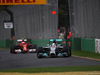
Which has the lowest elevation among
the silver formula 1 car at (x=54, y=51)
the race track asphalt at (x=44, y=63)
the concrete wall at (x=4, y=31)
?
the race track asphalt at (x=44, y=63)

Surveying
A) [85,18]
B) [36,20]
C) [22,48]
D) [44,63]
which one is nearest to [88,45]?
[85,18]

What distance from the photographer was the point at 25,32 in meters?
Answer: 43.1

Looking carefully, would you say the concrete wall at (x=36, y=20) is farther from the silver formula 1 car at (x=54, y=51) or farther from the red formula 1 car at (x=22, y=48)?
the silver formula 1 car at (x=54, y=51)

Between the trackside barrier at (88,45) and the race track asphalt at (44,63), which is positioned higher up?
the trackside barrier at (88,45)

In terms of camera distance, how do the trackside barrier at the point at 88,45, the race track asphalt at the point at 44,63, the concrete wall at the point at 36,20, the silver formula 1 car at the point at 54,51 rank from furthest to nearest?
1. the concrete wall at the point at 36,20
2. the trackside barrier at the point at 88,45
3. the silver formula 1 car at the point at 54,51
4. the race track asphalt at the point at 44,63

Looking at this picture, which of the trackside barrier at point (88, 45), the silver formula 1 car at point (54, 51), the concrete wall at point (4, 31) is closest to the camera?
the silver formula 1 car at point (54, 51)

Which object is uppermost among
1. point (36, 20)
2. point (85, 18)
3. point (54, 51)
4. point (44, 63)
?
point (36, 20)

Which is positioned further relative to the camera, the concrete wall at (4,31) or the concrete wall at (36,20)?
the concrete wall at (4,31)

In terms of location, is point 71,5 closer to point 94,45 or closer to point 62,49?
point 94,45

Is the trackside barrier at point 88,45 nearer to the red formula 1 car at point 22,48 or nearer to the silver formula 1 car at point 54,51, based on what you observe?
the silver formula 1 car at point 54,51

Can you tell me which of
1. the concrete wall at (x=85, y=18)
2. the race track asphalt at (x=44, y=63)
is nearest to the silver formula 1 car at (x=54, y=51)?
the race track asphalt at (x=44, y=63)

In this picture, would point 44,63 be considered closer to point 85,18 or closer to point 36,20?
point 85,18

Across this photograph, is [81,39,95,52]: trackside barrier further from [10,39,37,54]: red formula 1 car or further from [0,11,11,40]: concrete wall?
[0,11,11,40]: concrete wall

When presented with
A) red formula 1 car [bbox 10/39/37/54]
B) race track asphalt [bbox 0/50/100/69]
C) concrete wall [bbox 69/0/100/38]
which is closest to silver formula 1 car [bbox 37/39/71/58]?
race track asphalt [bbox 0/50/100/69]
